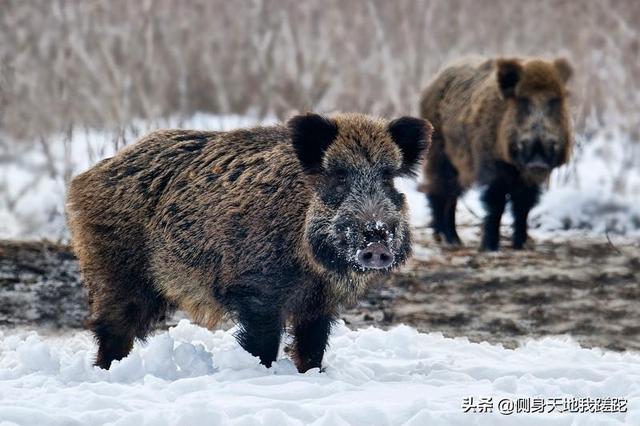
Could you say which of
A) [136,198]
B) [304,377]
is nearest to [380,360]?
[304,377]

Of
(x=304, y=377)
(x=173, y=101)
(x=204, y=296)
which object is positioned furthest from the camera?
(x=173, y=101)

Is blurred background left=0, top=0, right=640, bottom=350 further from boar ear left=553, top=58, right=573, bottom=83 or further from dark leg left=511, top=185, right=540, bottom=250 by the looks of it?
boar ear left=553, top=58, right=573, bottom=83

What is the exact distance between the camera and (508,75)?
1000cm

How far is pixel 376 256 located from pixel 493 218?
5.33 metres

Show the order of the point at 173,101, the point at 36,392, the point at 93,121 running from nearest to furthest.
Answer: the point at 36,392
the point at 93,121
the point at 173,101

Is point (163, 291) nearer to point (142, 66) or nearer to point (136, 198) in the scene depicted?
point (136, 198)

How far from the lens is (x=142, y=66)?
1480 centimetres

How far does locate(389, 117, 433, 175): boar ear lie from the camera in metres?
5.41

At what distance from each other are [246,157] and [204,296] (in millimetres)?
751

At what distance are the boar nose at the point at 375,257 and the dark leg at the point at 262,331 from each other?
0.64 m

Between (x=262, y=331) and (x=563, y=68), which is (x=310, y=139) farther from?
(x=563, y=68)

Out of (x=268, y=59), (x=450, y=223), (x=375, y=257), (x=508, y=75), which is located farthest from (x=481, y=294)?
(x=268, y=59)

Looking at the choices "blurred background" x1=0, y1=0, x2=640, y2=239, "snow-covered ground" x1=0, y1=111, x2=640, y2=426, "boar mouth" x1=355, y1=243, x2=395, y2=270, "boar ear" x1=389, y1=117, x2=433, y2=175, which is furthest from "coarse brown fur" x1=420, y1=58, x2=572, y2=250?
"boar mouth" x1=355, y1=243, x2=395, y2=270

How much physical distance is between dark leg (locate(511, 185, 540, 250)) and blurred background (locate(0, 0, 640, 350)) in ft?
0.73
